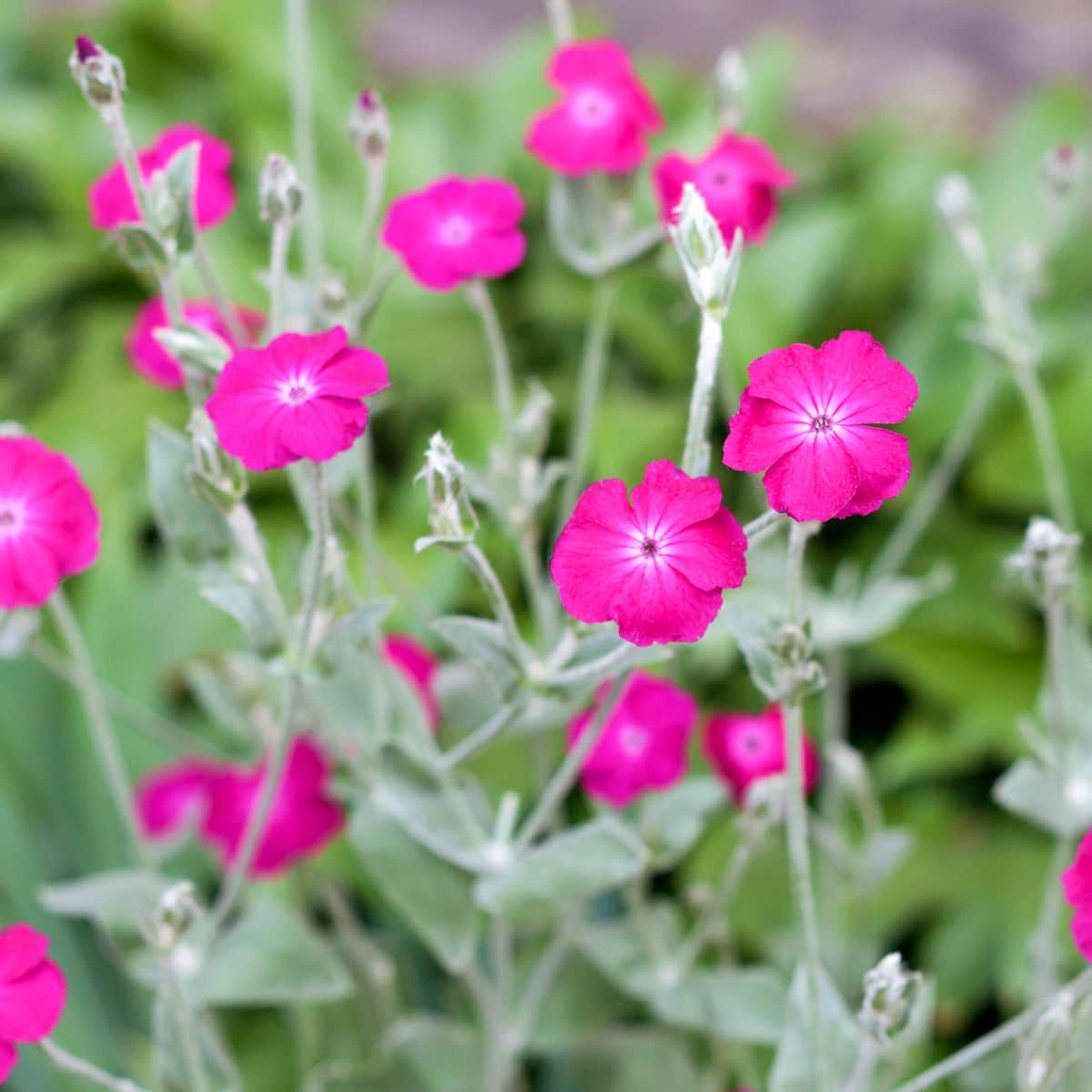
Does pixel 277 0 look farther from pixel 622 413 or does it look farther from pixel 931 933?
pixel 931 933

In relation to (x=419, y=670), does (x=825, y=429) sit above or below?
above

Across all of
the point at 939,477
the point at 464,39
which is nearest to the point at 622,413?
the point at 939,477

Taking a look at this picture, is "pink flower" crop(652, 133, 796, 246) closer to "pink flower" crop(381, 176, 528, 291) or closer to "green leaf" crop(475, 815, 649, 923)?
"pink flower" crop(381, 176, 528, 291)

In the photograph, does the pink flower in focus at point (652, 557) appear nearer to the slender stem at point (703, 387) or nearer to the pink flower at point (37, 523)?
the slender stem at point (703, 387)

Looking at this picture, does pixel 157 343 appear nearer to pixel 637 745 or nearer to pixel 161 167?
pixel 161 167

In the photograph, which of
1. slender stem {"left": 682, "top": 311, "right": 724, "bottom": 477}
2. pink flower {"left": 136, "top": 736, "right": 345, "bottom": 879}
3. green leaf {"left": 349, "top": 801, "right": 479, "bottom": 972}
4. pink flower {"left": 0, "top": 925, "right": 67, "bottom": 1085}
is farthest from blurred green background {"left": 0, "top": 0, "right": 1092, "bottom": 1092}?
slender stem {"left": 682, "top": 311, "right": 724, "bottom": 477}

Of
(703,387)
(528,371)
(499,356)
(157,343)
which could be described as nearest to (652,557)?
(703,387)
